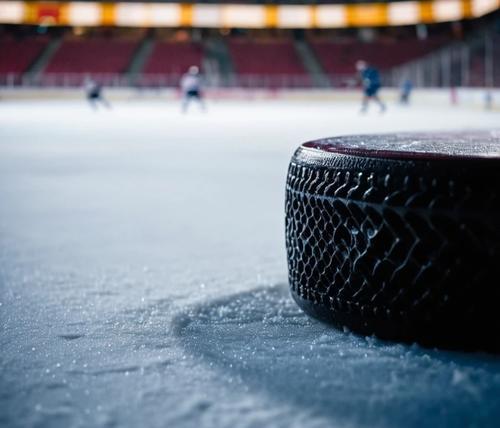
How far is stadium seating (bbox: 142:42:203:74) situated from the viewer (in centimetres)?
2950

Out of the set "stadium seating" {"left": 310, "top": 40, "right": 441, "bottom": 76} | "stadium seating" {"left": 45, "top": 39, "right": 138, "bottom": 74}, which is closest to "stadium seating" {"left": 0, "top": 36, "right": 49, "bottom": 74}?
"stadium seating" {"left": 45, "top": 39, "right": 138, "bottom": 74}

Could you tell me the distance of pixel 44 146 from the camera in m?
6.63

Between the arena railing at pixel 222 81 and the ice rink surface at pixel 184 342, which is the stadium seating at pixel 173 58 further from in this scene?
the ice rink surface at pixel 184 342

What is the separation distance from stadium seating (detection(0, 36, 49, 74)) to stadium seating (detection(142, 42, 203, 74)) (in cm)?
455

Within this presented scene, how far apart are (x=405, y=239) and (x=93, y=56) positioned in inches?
1188

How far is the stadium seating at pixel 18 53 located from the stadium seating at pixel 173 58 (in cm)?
455

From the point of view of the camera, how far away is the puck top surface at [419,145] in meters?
1.16

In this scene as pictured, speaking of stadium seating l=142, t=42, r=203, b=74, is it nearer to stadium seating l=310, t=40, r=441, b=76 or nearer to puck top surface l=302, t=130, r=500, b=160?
stadium seating l=310, t=40, r=441, b=76

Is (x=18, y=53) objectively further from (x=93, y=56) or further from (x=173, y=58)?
(x=173, y=58)

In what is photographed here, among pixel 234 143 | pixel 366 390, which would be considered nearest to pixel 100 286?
pixel 366 390

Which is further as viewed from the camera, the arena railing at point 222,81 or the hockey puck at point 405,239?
the arena railing at point 222,81

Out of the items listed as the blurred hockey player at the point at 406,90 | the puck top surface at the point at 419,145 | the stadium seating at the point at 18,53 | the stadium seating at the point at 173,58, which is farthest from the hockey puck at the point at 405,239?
the stadium seating at the point at 18,53

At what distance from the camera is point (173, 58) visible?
99.6 feet

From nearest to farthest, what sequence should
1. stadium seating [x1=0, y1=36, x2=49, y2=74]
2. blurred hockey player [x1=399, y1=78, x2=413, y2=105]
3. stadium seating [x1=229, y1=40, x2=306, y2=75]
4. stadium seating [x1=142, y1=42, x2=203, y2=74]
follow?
1. blurred hockey player [x1=399, y1=78, x2=413, y2=105]
2. stadium seating [x1=0, y1=36, x2=49, y2=74]
3. stadium seating [x1=229, y1=40, x2=306, y2=75]
4. stadium seating [x1=142, y1=42, x2=203, y2=74]
